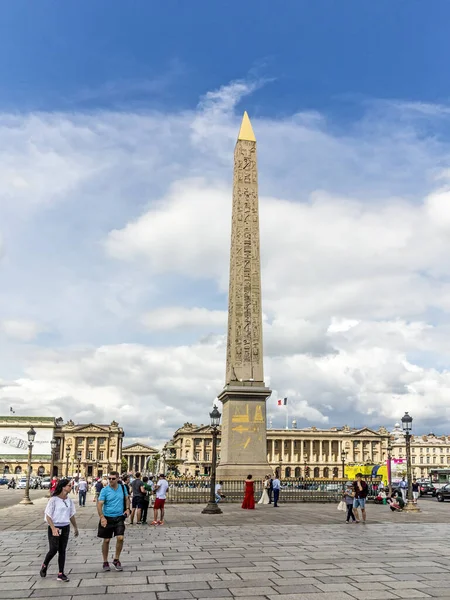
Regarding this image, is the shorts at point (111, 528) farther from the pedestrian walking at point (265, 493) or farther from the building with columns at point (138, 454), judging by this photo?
the building with columns at point (138, 454)

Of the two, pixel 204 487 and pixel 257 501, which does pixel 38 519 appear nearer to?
pixel 257 501

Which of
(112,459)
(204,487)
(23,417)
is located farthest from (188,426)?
(204,487)

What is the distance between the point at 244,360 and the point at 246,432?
3.48m

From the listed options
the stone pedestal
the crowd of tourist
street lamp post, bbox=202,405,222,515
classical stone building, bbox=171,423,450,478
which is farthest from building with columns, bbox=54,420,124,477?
the crowd of tourist

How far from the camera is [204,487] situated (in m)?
37.8

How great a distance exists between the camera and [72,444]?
538 ft

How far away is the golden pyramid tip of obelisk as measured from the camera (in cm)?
3512

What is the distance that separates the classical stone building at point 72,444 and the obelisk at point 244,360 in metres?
106

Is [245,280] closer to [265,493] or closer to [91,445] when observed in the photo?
[265,493]

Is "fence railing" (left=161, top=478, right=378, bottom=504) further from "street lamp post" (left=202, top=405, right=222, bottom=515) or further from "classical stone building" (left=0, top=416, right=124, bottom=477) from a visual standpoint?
"classical stone building" (left=0, top=416, right=124, bottom=477)

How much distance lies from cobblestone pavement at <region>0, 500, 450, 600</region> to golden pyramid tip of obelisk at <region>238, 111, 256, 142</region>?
21.9 m

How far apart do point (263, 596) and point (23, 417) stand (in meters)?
141

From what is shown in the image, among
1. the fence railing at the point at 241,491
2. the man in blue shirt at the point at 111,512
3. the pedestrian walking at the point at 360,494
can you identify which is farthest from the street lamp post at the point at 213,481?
the man in blue shirt at the point at 111,512

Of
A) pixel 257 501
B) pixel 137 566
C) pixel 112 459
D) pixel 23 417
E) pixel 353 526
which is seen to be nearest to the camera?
pixel 137 566
